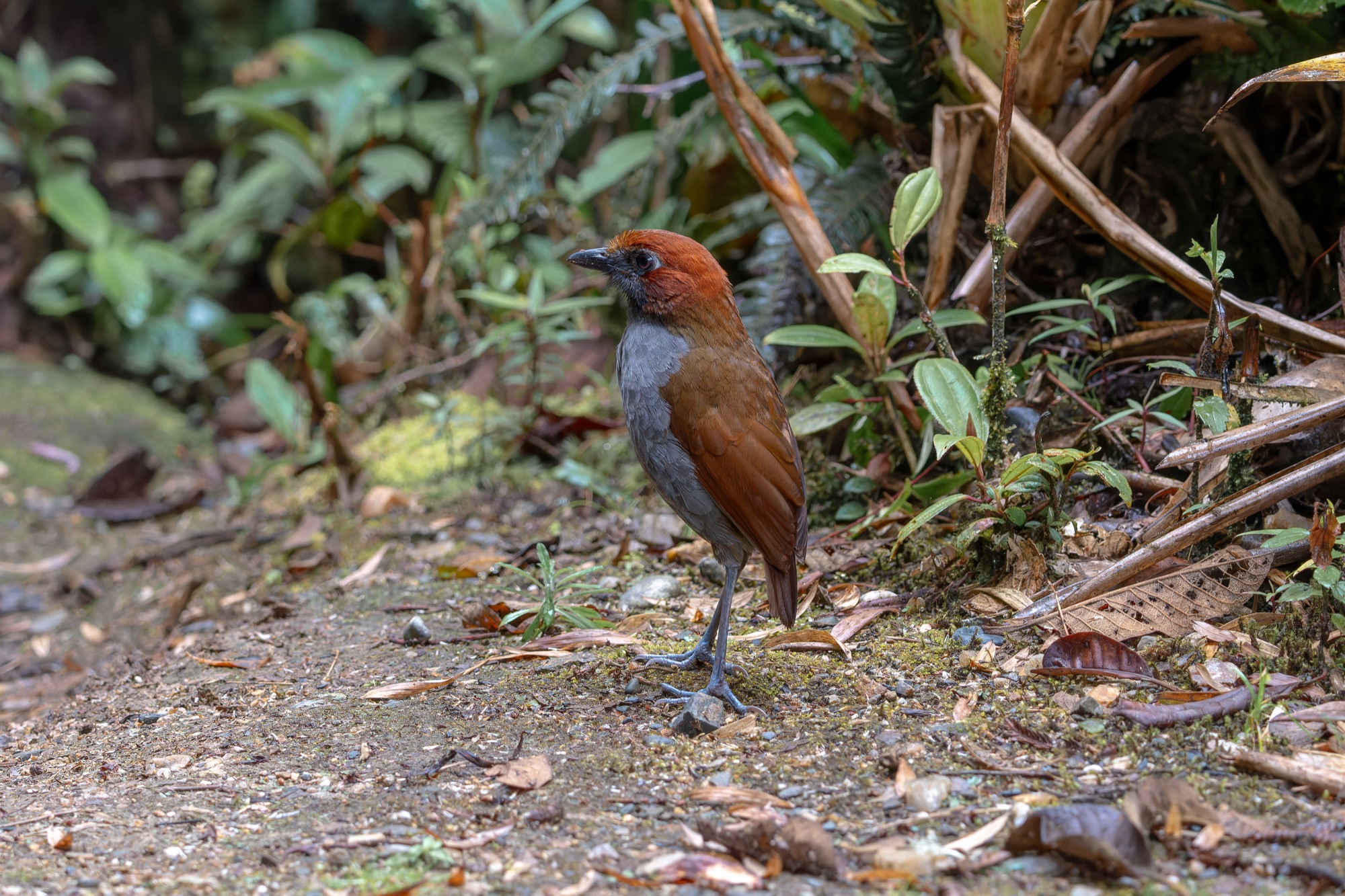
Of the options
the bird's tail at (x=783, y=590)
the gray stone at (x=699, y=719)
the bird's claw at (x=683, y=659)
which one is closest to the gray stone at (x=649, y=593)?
the bird's claw at (x=683, y=659)

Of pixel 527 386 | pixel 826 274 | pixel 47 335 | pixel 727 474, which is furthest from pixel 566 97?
pixel 47 335

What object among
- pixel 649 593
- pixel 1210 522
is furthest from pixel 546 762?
pixel 1210 522

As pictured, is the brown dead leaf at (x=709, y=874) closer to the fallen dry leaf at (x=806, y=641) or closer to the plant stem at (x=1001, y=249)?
the fallen dry leaf at (x=806, y=641)

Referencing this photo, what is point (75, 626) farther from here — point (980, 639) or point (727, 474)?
point (980, 639)

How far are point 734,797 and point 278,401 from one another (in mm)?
3682

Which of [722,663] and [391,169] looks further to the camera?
Answer: [391,169]

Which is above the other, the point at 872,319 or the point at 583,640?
the point at 872,319

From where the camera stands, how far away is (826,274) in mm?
3559

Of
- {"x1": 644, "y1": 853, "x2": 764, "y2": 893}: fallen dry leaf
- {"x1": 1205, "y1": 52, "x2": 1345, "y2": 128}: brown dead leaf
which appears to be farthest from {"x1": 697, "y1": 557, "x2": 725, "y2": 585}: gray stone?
{"x1": 1205, "y1": 52, "x2": 1345, "y2": 128}: brown dead leaf

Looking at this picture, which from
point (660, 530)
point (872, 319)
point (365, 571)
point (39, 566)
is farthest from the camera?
point (39, 566)

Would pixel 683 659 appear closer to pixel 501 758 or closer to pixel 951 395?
pixel 501 758

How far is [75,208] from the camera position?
7242mm

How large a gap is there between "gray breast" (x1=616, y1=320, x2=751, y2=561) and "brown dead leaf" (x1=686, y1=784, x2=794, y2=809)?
840mm

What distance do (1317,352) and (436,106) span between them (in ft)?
17.8
